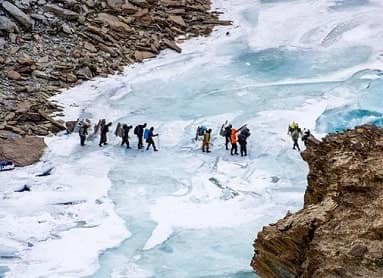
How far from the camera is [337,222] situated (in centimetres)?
666

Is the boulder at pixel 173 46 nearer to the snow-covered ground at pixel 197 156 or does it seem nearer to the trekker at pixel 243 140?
the snow-covered ground at pixel 197 156

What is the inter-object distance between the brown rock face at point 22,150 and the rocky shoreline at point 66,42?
0.06m

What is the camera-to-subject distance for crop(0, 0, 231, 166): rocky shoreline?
856 inches

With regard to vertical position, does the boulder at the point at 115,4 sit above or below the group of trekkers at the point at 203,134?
above

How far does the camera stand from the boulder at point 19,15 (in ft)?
85.6

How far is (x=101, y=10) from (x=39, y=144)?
9887 mm

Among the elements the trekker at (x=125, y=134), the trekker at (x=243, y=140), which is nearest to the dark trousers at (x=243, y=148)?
the trekker at (x=243, y=140)

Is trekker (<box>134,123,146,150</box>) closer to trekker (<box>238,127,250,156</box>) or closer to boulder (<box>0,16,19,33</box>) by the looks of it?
trekker (<box>238,127,250,156</box>)

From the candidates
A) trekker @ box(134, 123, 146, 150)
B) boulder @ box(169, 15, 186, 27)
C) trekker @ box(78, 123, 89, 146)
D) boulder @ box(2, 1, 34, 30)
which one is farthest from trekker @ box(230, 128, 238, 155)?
boulder @ box(169, 15, 186, 27)

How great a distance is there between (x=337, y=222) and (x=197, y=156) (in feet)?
42.2

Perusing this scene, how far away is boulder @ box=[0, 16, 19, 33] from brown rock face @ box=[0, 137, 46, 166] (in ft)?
23.1

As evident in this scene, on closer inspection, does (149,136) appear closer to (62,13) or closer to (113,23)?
(113,23)

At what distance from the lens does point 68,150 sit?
782 inches

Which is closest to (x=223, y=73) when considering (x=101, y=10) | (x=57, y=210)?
(x=101, y=10)
